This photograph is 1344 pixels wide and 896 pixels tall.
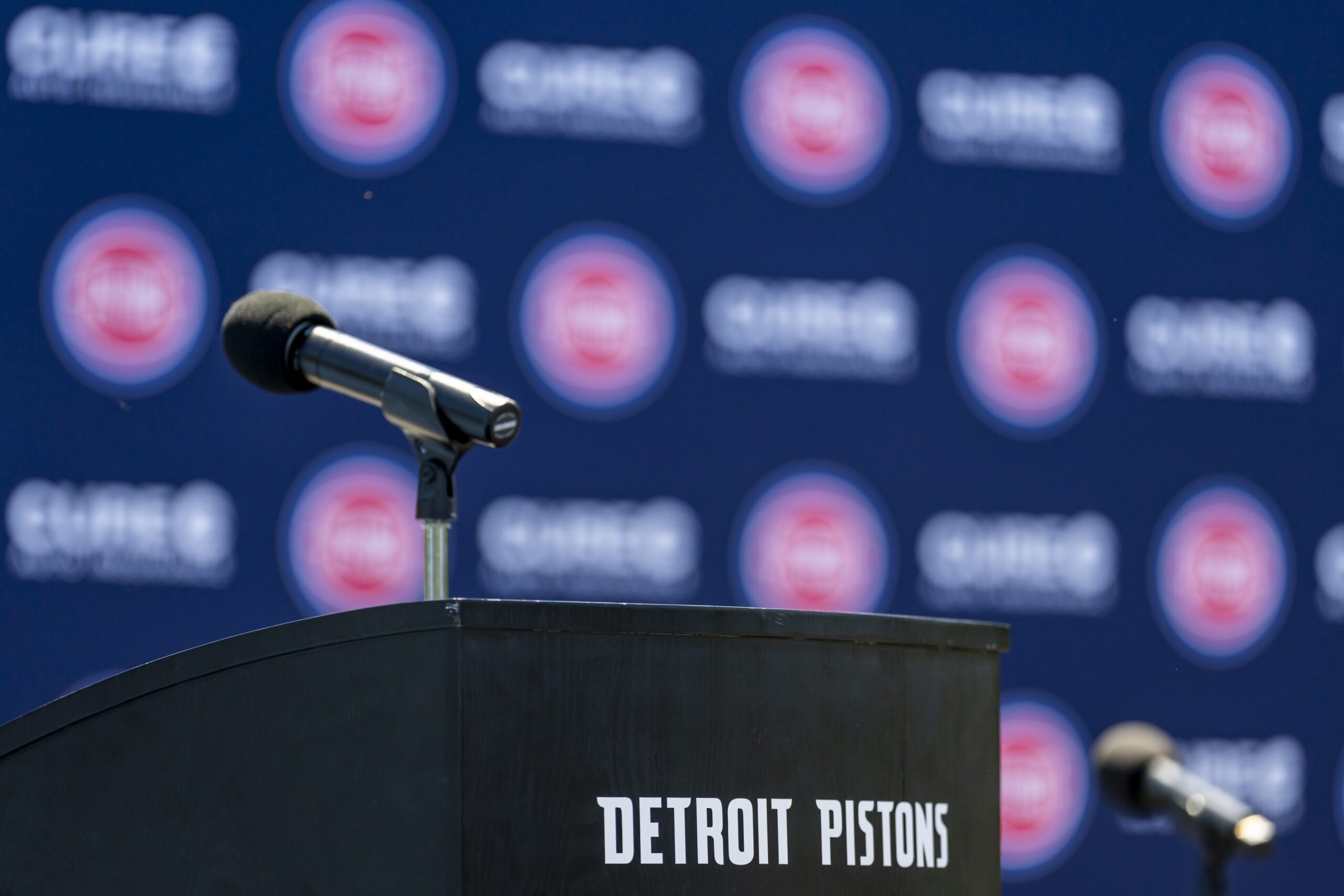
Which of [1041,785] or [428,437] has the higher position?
[428,437]

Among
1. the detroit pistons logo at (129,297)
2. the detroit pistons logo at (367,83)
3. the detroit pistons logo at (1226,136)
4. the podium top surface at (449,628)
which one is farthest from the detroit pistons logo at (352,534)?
the detroit pistons logo at (1226,136)

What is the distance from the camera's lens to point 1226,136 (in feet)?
9.35

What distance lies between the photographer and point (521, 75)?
249 centimetres

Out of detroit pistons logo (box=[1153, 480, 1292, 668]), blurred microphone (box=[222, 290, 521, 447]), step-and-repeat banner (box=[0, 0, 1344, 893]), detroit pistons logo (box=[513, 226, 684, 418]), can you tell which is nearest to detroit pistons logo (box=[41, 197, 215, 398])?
step-and-repeat banner (box=[0, 0, 1344, 893])

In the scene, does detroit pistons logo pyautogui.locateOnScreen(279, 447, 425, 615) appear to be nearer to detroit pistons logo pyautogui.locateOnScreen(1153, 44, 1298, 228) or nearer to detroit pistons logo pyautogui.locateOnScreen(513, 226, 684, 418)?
detroit pistons logo pyautogui.locateOnScreen(513, 226, 684, 418)

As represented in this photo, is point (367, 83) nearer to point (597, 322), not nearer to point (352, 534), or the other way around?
point (597, 322)

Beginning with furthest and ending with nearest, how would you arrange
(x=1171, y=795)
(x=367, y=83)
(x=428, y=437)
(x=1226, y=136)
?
1. (x=1226, y=136)
2. (x=367, y=83)
3. (x=1171, y=795)
4. (x=428, y=437)

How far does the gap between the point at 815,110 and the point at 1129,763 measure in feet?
4.18

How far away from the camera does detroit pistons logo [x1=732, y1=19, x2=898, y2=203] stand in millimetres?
2615

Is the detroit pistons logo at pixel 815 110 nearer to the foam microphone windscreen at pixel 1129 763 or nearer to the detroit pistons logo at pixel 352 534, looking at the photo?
the detroit pistons logo at pixel 352 534

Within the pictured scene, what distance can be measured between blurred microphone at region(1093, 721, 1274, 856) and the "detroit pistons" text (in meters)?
0.91

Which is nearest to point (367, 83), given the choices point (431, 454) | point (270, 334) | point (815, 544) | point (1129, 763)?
point (815, 544)

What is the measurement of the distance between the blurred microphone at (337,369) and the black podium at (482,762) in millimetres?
241

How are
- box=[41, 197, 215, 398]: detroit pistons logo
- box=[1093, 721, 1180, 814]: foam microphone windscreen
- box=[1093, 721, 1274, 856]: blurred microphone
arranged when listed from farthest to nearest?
box=[41, 197, 215, 398]: detroit pistons logo
box=[1093, 721, 1180, 814]: foam microphone windscreen
box=[1093, 721, 1274, 856]: blurred microphone
